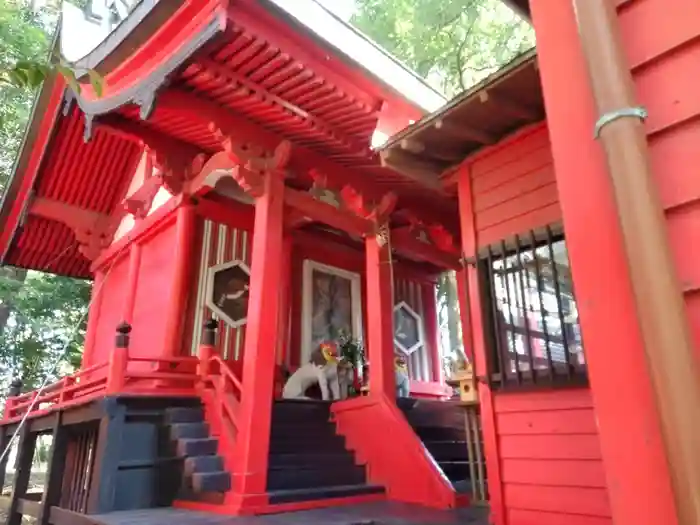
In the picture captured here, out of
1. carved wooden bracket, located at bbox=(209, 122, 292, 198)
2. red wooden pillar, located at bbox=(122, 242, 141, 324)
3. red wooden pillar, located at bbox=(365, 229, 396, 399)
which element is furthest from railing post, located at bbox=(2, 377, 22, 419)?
red wooden pillar, located at bbox=(365, 229, 396, 399)

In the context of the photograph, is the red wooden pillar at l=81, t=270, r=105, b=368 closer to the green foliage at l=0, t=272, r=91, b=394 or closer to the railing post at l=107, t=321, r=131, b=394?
the green foliage at l=0, t=272, r=91, b=394

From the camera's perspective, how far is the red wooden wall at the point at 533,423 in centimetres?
301

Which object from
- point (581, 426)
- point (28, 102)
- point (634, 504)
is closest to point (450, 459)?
point (581, 426)

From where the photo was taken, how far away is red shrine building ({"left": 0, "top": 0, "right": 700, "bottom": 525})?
48.0 inches

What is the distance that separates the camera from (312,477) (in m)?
5.06

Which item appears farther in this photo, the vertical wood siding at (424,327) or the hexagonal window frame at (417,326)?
the vertical wood siding at (424,327)

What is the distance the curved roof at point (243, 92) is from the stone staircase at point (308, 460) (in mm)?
2679

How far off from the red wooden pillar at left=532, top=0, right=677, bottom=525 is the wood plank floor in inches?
117

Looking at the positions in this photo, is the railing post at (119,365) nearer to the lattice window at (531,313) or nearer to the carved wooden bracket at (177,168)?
the carved wooden bracket at (177,168)

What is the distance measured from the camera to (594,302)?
128 cm

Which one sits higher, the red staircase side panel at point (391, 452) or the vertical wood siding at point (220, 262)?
the vertical wood siding at point (220, 262)

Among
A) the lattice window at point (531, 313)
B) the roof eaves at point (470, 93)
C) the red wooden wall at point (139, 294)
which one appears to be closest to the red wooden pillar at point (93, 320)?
the red wooden wall at point (139, 294)

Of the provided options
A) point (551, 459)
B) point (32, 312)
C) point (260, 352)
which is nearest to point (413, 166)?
point (260, 352)

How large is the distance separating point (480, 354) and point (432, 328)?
5730 millimetres
